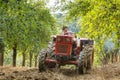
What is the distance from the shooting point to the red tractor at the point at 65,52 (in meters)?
17.7

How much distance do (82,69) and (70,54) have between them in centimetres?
123

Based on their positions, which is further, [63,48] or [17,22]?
[63,48]

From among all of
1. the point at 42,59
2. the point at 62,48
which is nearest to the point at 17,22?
the point at 42,59

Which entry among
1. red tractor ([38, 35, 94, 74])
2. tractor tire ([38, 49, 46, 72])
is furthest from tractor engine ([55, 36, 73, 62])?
tractor tire ([38, 49, 46, 72])

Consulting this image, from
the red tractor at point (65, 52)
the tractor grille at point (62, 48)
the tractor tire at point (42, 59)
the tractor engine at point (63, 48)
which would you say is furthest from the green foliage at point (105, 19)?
the tractor tire at point (42, 59)

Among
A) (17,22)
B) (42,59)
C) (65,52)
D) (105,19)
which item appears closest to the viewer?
(17,22)

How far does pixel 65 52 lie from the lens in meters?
18.3

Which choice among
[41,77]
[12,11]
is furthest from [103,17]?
[12,11]

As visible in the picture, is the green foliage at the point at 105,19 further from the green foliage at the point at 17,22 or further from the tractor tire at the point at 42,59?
the green foliage at the point at 17,22

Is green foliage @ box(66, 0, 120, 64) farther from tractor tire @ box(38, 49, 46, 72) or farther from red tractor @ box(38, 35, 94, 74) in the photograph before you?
tractor tire @ box(38, 49, 46, 72)

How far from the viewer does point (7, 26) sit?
12750 mm

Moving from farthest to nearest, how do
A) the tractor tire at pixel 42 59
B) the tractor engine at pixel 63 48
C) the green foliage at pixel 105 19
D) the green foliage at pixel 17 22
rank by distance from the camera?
the tractor engine at pixel 63 48, the tractor tire at pixel 42 59, the green foliage at pixel 105 19, the green foliage at pixel 17 22

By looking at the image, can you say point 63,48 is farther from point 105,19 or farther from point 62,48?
point 105,19

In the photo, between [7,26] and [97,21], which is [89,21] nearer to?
[97,21]
